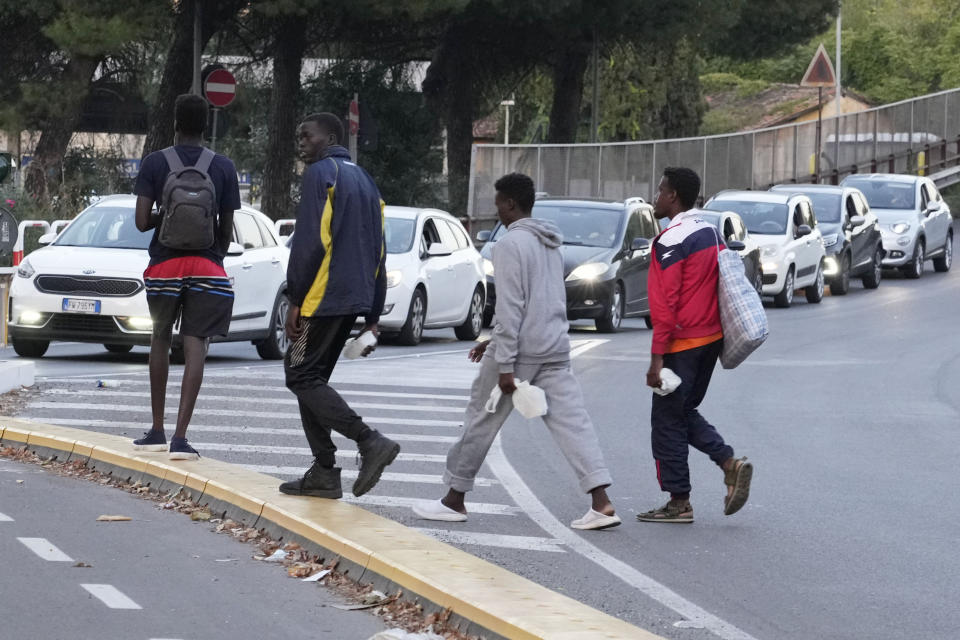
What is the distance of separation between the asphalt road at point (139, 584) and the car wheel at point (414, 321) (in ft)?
39.5

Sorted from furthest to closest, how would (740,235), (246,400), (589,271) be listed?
(740,235)
(589,271)
(246,400)

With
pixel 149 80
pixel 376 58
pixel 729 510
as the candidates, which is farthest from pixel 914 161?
pixel 729 510

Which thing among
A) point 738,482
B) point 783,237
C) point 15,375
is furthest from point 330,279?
point 783,237

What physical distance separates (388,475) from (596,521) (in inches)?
84.9

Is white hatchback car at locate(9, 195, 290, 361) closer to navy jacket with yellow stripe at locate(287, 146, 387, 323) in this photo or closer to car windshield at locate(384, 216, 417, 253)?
car windshield at locate(384, 216, 417, 253)

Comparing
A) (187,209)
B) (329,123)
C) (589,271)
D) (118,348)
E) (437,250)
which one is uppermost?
(329,123)

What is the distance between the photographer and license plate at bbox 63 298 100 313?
659 inches

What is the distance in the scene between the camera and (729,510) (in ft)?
30.4

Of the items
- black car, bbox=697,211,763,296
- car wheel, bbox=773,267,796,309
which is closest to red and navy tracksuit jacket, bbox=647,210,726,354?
black car, bbox=697,211,763,296

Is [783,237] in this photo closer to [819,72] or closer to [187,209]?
A: [819,72]

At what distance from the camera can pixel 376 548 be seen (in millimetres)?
7762

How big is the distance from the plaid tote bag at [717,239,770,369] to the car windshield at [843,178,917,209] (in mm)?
27848

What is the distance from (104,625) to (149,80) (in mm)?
31909

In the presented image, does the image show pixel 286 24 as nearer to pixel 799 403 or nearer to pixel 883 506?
pixel 799 403
